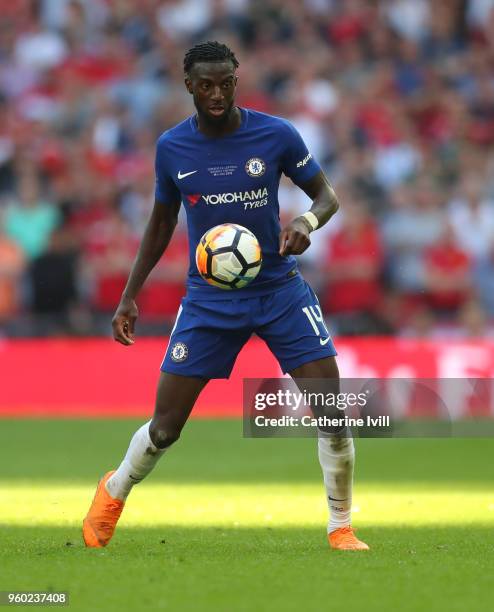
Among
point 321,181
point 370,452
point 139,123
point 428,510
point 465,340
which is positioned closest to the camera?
point 321,181

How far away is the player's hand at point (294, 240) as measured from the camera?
273 inches

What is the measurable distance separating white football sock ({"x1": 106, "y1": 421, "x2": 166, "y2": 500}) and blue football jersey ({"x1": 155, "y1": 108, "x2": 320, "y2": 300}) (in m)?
0.82

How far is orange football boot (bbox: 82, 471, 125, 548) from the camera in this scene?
757cm

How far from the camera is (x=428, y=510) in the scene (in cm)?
940

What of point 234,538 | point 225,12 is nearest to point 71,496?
point 234,538

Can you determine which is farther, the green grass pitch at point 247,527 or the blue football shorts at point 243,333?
the blue football shorts at point 243,333

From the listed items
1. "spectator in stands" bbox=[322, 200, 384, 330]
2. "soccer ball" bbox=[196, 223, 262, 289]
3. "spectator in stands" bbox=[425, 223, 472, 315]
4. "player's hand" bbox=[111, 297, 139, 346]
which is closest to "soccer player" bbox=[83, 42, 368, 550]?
"soccer ball" bbox=[196, 223, 262, 289]

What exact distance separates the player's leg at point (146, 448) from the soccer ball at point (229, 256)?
0.56 m

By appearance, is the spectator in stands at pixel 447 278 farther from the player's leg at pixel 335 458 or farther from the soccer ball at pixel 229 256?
the soccer ball at pixel 229 256

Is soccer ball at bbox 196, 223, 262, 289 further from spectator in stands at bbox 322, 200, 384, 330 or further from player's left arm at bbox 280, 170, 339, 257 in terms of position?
spectator in stands at bbox 322, 200, 384, 330

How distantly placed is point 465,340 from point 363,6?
6.48 metres

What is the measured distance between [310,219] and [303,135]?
11.7 m

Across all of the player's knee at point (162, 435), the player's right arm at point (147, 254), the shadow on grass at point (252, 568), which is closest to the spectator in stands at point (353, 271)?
the shadow on grass at point (252, 568)

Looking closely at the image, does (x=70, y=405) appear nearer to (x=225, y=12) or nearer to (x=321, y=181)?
(x=225, y=12)
